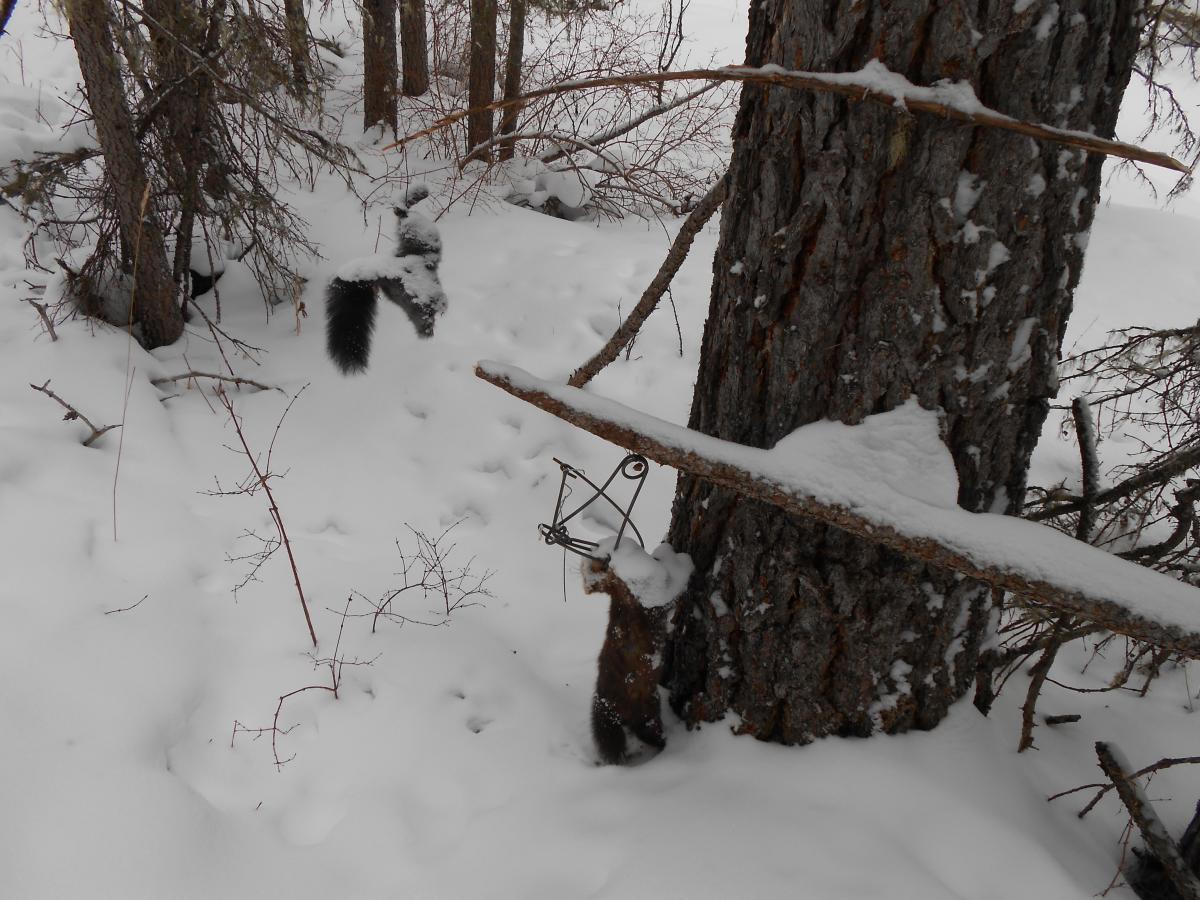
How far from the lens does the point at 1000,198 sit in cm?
114

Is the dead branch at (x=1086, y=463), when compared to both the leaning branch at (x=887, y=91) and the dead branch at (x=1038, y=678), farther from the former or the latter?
the leaning branch at (x=887, y=91)

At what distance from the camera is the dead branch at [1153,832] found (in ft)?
4.03

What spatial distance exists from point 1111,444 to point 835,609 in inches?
125

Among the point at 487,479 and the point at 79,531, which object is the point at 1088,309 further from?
the point at 79,531

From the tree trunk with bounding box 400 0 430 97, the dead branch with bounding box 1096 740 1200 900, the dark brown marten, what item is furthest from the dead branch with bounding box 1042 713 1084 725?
the tree trunk with bounding box 400 0 430 97

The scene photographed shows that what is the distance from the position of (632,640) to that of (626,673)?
3.8 inches

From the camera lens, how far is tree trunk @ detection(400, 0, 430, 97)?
19.8 feet

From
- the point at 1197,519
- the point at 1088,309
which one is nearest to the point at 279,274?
the point at 1197,519

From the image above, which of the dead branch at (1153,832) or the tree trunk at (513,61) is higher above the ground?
the tree trunk at (513,61)

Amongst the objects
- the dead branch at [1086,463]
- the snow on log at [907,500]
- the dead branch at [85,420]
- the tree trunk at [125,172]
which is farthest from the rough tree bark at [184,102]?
the dead branch at [1086,463]

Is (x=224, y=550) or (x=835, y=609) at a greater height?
(x=835, y=609)

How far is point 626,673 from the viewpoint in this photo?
5.37 ft

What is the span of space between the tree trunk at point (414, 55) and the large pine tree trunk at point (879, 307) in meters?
5.84

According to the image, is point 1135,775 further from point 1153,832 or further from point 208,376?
point 208,376
